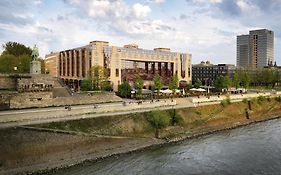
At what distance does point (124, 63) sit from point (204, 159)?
58.9 metres

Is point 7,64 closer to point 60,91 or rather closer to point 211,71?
point 60,91

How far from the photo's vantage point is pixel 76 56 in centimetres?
9706

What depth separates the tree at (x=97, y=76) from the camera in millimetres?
75575

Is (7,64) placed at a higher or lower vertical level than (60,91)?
higher

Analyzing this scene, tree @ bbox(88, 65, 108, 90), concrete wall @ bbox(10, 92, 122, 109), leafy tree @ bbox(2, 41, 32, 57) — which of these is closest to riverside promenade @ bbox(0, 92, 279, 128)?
concrete wall @ bbox(10, 92, 122, 109)

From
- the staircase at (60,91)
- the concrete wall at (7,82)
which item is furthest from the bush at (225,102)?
the concrete wall at (7,82)

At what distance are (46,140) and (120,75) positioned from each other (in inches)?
2232

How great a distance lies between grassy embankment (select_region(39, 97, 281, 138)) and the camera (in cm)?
4062

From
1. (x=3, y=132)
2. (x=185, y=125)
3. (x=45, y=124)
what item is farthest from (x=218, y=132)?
(x=3, y=132)

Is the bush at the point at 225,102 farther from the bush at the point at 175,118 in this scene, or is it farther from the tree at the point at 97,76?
the tree at the point at 97,76

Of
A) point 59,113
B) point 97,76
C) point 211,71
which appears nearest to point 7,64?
point 97,76

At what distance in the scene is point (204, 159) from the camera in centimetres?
3666

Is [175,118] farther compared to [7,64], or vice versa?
[7,64]

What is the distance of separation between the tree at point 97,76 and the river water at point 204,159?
1365 inches
